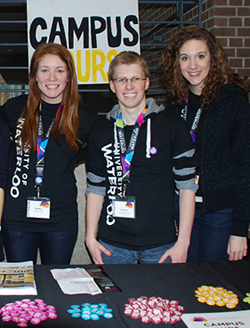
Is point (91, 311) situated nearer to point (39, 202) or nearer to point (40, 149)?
point (39, 202)

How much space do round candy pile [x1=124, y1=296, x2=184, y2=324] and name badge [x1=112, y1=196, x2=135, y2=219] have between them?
21.2 inches

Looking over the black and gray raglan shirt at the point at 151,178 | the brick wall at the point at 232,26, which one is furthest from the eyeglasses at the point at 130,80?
the brick wall at the point at 232,26

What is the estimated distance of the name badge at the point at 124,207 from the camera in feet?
5.56

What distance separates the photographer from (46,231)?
1898 millimetres

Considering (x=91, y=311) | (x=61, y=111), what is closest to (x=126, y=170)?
(x=61, y=111)

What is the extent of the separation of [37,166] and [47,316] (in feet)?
3.03

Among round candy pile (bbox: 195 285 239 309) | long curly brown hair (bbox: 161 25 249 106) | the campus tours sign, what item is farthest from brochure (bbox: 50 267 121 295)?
the campus tours sign

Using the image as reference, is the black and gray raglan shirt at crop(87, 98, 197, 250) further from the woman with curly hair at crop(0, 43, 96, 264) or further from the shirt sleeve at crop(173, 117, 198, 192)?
the woman with curly hair at crop(0, 43, 96, 264)

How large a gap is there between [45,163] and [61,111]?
30cm

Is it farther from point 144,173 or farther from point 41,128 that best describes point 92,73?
point 144,173

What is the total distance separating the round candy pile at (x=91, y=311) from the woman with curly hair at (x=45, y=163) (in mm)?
794

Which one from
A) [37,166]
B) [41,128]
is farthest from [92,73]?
[37,166]

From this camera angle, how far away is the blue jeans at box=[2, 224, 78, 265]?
1876 millimetres

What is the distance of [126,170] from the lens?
5.71 ft
